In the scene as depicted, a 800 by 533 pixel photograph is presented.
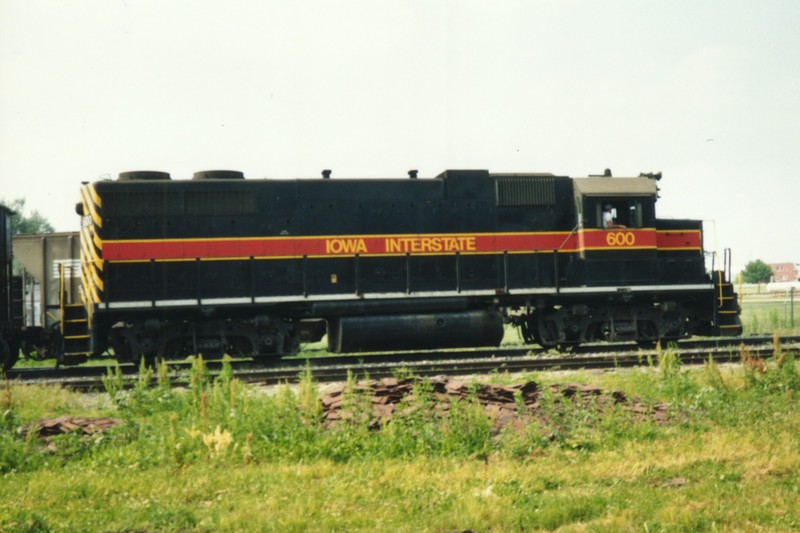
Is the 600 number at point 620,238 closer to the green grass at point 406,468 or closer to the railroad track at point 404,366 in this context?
the railroad track at point 404,366

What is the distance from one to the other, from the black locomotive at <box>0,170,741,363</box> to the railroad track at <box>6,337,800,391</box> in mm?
516

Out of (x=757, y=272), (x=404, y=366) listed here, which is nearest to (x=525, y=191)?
(x=404, y=366)

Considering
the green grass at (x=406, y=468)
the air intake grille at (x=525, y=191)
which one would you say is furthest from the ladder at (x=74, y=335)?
the air intake grille at (x=525, y=191)

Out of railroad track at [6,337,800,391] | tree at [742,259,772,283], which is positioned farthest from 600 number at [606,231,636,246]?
Answer: tree at [742,259,772,283]

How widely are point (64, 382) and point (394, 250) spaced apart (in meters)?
6.84

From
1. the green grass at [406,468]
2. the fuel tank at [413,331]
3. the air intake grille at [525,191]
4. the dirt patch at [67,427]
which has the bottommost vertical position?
the green grass at [406,468]

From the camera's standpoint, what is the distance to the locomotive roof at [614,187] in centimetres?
1469

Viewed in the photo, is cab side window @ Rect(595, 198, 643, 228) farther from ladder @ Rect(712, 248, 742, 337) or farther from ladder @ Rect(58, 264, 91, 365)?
ladder @ Rect(58, 264, 91, 365)

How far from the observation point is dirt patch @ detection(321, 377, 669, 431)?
7.58 m

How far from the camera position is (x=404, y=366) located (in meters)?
12.2

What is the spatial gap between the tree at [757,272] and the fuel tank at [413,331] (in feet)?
402

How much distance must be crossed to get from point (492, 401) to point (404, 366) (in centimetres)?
412

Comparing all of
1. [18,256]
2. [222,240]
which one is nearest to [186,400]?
[222,240]

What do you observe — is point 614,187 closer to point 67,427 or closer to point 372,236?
point 372,236
